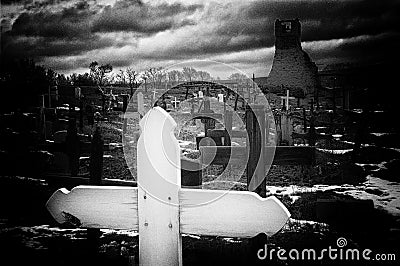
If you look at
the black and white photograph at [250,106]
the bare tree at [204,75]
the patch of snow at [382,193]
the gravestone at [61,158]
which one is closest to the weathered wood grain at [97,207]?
the black and white photograph at [250,106]

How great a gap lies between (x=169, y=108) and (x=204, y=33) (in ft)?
1.36

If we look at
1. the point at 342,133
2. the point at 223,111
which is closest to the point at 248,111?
the point at 223,111

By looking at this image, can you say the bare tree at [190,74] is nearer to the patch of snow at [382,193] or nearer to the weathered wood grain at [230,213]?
the patch of snow at [382,193]

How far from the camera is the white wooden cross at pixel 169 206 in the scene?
57 centimetres

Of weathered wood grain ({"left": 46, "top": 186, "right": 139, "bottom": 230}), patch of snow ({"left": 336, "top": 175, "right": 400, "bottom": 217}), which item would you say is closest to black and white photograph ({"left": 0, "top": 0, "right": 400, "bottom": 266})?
patch of snow ({"left": 336, "top": 175, "right": 400, "bottom": 217})

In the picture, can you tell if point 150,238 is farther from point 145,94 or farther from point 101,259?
point 101,259

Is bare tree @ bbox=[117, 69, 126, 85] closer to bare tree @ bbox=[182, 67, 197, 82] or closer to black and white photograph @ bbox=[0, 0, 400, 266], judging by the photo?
black and white photograph @ bbox=[0, 0, 400, 266]

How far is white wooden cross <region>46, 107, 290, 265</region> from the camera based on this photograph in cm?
57

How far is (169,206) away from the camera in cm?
59

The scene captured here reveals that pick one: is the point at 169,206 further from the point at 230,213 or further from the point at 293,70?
the point at 293,70

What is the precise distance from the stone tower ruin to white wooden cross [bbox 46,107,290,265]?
157 centimetres

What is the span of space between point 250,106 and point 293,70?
0.25 m

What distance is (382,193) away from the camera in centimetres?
206

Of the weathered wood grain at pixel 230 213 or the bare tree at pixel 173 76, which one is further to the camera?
the bare tree at pixel 173 76
